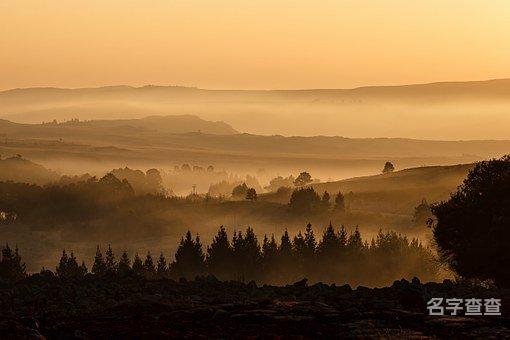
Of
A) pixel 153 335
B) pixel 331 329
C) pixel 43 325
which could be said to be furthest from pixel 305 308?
pixel 43 325

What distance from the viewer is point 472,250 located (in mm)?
66812

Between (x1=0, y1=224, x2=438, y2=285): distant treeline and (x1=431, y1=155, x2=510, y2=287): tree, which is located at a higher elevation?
(x1=431, y1=155, x2=510, y2=287): tree

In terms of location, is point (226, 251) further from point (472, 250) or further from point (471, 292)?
point (471, 292)

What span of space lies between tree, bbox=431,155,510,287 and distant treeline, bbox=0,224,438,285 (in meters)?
96.7

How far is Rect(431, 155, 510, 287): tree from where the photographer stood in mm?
65750

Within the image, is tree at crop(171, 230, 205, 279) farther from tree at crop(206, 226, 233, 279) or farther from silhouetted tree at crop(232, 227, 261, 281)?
silhouetted tree at crop(232, 227, 261, 281)

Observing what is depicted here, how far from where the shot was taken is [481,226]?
68250 mm

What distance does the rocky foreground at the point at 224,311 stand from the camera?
124 feet

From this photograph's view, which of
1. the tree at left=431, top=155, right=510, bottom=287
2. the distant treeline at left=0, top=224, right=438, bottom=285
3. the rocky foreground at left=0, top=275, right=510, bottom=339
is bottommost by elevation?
the distant treeline at left=0, top=224, right=438, bottom=285

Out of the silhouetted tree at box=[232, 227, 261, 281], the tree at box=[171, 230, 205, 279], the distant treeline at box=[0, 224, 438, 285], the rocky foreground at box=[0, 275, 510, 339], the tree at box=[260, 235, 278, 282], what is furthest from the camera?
the tree at box=[260, 235, 278, 282]

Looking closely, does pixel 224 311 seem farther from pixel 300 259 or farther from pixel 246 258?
pixel 300 259

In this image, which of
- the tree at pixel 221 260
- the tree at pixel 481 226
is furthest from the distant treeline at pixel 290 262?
the tree at pixel 481 226

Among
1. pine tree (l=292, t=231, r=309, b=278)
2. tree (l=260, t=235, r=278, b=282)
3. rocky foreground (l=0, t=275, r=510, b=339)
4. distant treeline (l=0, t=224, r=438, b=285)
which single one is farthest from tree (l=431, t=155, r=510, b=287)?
pine tree (l=292, t=231, r=309, b=278)

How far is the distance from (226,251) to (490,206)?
106396mm
